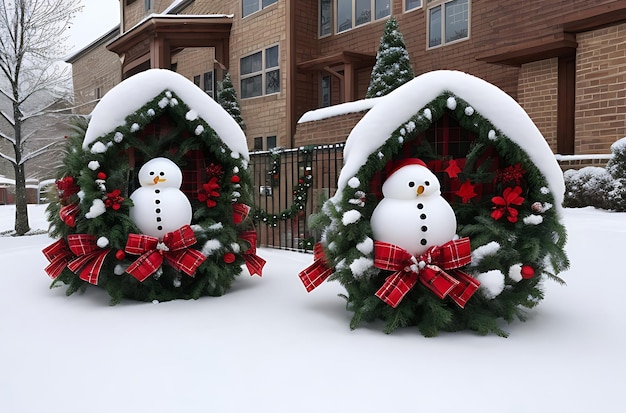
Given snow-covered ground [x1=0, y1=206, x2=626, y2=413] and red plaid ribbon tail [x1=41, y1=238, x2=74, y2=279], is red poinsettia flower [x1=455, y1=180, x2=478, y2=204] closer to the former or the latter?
snow-covered ground [x1=0, y1=206, x2=626, y2=413]

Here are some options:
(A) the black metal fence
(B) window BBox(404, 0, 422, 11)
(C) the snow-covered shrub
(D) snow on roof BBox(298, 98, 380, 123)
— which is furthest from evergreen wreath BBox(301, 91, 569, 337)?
(B) window BBox(404, 0, 422, 11)

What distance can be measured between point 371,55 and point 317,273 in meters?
12.1

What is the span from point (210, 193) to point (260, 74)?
1251 centimetres

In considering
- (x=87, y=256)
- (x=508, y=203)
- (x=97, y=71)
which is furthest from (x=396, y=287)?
(x=97, y=71)

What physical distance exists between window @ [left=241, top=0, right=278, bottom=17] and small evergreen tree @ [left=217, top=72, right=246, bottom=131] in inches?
93.2

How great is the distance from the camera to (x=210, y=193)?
4.80m

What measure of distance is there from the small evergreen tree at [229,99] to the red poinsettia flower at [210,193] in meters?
12.2

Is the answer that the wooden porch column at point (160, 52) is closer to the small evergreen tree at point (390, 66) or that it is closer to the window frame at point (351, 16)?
the window frame at point (351, 16)

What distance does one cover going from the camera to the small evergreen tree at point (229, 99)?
658 inches

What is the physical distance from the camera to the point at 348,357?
3004 millimetres

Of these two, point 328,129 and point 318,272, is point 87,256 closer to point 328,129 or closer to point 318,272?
point 318,272

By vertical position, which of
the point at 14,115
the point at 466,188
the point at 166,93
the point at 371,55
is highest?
the point at 371,55

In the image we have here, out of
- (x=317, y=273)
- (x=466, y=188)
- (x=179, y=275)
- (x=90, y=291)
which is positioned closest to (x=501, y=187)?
(x=466, y=188)

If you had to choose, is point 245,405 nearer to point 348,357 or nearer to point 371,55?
point 348,357
